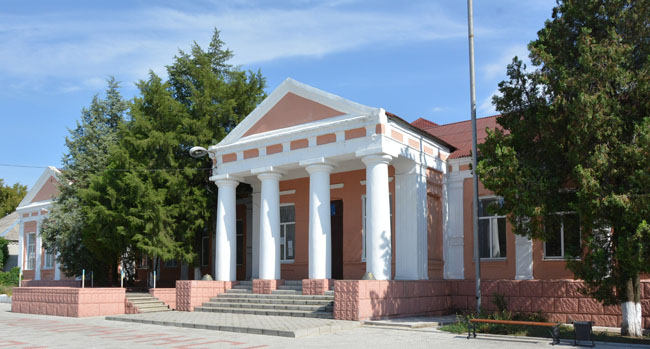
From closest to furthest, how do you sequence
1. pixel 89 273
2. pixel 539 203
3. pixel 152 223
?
pixel 539 203 → pixel 152 223 → pixel 89 273

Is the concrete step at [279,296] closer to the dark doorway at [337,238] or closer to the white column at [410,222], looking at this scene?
the white column at [410,222]

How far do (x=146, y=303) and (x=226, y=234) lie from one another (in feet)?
11.7

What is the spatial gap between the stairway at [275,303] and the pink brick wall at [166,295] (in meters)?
2.41

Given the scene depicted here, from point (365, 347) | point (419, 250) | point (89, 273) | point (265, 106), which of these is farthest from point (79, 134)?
point (365, 347)

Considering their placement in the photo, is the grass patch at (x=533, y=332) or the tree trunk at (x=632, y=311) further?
the tree trunk at (x=632, y=311)

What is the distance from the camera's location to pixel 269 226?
1880cm

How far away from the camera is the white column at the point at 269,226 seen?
18734 mm

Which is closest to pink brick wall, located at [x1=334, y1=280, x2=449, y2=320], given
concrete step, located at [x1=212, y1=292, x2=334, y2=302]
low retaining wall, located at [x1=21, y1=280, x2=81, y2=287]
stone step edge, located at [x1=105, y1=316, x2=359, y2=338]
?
stone step edge, located at [x1=105, y1=316, x2=359, y2=338]

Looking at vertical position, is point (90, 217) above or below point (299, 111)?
below

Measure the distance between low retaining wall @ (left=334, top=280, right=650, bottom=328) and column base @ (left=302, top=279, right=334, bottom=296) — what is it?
180 centimetres

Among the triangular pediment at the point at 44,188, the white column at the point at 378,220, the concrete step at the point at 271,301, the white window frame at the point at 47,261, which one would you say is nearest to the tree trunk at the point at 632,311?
the white column at the point at 378,220

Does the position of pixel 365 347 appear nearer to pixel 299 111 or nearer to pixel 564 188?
pixel 564 188

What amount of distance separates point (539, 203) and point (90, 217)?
15.7 meters

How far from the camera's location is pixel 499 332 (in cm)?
1292
